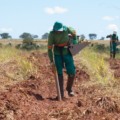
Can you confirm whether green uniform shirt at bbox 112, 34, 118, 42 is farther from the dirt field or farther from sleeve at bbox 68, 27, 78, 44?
sleeve at bbox 68, 27, 78, 44

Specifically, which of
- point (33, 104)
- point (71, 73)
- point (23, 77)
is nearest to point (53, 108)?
point (33, 104)

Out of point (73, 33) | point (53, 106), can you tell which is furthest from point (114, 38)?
point (53, 106)

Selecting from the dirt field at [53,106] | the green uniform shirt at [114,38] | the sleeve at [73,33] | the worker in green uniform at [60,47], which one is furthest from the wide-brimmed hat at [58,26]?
the green uniform shirt at [114,38]

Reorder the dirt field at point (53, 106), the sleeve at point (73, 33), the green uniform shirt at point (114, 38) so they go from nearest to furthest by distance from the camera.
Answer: the dirt field at point (53, 106), the sleeve at point (73, 33), the green uniform shirt at point (114, 38)

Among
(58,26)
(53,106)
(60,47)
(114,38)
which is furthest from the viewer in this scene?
(114,38)

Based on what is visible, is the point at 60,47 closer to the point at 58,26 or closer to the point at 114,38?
the point at 58,26

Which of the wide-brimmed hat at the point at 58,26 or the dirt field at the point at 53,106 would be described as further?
the wide-brimmed hat at the point at 58,26

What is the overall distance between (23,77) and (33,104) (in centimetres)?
374

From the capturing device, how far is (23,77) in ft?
38.6

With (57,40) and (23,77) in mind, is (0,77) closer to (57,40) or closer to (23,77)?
(23,77)

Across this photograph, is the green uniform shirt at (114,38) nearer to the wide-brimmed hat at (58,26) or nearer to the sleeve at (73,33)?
the sleeve at (73,33)

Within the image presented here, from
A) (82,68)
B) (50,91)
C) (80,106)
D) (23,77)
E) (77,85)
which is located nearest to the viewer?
(80,106)

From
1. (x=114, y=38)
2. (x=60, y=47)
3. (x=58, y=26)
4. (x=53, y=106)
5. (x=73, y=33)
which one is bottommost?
(x=53, y=106)

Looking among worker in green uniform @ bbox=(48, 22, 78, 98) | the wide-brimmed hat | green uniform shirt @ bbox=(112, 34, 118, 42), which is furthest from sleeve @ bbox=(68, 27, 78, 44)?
green uniform shirt @ bbox=(112, 34, 118, 42)
